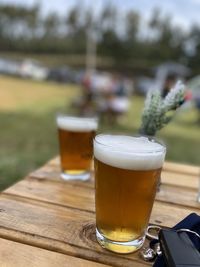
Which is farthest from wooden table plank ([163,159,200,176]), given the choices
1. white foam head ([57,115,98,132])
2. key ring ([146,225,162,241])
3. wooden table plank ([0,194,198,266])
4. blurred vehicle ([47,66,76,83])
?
→ blurred vehicle ([47,66,76,83])

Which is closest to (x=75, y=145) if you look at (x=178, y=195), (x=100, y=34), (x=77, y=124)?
(x=77, y=124)

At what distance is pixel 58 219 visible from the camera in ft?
2.45

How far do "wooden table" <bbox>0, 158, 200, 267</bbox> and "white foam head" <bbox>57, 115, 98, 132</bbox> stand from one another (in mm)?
140

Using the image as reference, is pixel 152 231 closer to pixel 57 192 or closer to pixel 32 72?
pixel 57 192

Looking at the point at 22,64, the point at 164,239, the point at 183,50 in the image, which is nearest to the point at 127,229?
the point at 164,239

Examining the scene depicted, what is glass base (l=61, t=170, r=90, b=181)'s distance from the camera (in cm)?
104

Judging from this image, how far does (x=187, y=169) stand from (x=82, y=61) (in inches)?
1153

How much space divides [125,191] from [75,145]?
1.43 ft

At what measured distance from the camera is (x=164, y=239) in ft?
1.94

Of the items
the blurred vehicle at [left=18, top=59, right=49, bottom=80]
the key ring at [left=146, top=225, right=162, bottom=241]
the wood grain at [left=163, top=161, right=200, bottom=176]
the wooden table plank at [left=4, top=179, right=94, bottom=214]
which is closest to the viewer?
the key ring at [left=146, top=225, right=162, bottom=241]

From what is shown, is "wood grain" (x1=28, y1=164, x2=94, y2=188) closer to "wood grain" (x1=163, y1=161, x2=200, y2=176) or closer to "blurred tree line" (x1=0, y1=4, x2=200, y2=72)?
"wood grain" (x1=163, y1=161, x2=200, y2=176)

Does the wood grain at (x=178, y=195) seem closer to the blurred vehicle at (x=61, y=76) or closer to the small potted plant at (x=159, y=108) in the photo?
the small potted plant at (x=159, y=108)

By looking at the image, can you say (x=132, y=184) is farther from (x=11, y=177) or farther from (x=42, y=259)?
(x=11, y=177)

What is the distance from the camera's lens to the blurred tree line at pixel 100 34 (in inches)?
1088
